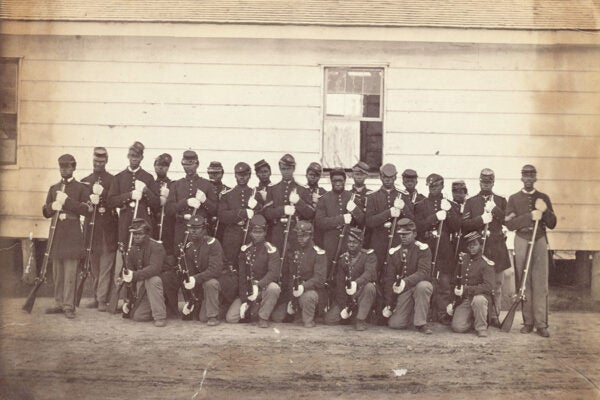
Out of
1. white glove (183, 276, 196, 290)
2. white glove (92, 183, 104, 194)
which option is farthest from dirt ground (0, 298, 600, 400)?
white glove (92, 183, 104, 194)

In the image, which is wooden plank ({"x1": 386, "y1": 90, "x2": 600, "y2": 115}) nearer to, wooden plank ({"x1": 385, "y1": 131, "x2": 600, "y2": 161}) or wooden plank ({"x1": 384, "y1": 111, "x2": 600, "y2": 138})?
wooden plank ({"x1": 384, "y1": 111, "x2": 600, "y2": 138})

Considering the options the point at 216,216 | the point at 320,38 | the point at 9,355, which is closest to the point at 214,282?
the point at 216,216

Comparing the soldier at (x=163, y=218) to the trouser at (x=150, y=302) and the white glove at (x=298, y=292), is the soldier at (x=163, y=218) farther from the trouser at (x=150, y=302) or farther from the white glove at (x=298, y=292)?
the white glove at (x=298, y=292)

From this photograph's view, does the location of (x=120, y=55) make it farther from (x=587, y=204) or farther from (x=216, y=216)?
(x=587, y=204)

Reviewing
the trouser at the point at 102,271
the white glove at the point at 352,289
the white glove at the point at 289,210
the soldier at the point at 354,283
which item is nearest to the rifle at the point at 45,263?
the trouser at the point at 102,271

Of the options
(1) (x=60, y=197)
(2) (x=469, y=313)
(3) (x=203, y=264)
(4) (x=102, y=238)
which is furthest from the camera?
(4) (x=102, y=238)

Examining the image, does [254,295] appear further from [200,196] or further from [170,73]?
[170,73]

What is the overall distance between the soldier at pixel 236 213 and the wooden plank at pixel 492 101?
5.14 feet

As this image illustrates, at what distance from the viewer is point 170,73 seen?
605cm

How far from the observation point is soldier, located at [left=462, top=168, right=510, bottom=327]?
21.1 ft

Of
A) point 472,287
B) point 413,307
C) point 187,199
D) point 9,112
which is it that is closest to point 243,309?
point 187,199

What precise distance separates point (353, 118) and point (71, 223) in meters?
2.80

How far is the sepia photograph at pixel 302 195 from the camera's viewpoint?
5.39m

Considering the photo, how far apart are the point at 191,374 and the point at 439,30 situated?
3.65m
